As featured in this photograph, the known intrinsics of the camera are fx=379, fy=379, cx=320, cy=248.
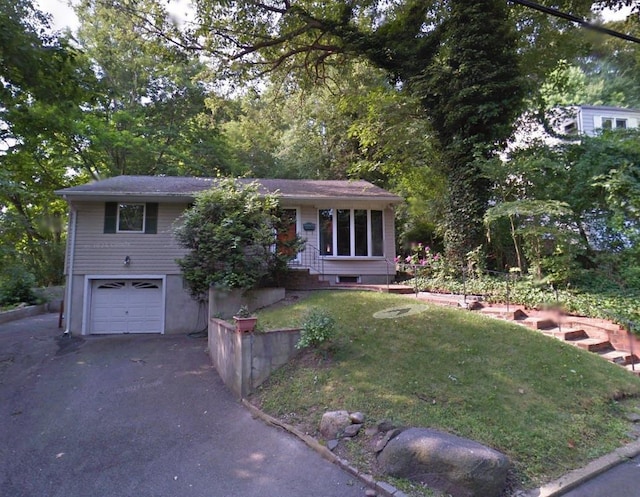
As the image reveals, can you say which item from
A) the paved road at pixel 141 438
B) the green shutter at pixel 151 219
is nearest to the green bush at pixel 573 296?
the paved road at pixel 141 438

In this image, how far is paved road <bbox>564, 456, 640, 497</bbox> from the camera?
3447 millimetres

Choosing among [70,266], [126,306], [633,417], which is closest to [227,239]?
[126,306]

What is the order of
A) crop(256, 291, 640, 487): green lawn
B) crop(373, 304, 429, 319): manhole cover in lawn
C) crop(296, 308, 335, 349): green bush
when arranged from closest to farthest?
crop(256, 291, 640, 487): green lawn, crop(296, 308, 335, 349): green bush, crop(373, 304, 429, 319): manhole cover in lawn

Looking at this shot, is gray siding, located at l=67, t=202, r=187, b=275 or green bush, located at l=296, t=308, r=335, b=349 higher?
gray siding, located at l=67, t=202, r=187, b=275

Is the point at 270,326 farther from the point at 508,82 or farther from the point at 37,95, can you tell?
the point at 508,82

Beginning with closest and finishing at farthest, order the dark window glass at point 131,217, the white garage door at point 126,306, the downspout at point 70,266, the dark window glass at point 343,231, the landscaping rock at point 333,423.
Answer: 1. the landscaping rock at point 333,423
2. the downspout at point 70,266
3. the white garage door at point 126,306
4. the dark window glass at point 131,217
5. the dark window glass at point 343,231

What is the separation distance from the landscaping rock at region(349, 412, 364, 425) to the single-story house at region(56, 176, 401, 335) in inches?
300

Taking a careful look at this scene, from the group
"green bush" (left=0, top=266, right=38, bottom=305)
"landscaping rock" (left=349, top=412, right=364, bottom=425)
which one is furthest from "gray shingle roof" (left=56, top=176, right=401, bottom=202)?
"landscaping rock" (left=349, top=412, right=364, bottom=425)

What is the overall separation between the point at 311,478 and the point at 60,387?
6.04 meters

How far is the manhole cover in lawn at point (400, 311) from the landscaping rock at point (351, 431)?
3.10m

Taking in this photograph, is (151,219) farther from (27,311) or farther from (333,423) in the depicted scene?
(333,423)

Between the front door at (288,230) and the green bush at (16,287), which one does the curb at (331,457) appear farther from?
the green bush at (16,287)

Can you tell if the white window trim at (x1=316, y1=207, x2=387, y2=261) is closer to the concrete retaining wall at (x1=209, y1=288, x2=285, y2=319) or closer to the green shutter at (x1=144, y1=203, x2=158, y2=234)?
the concrete retaining wall at (x1=209, y1=288, x2=285, y2=319)

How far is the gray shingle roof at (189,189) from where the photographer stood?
1136 centimetres
